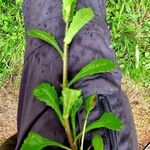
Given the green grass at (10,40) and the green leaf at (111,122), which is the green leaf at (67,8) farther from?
the green grass at (10,40)

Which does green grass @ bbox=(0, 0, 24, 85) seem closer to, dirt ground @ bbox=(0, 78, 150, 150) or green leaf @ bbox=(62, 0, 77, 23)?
dirt ground @ bbox=(0, 78, 150, 150)

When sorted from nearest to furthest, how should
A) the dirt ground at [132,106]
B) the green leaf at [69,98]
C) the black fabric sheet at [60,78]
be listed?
the green leaf at [69,98] → the black fabric sheet at [60,78] → the dirt ground at [132,106]

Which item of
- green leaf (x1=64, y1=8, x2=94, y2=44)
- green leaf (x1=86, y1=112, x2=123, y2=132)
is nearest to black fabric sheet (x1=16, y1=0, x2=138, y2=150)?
green leaf (x1=86, y1=112, x2=123, y2=132)

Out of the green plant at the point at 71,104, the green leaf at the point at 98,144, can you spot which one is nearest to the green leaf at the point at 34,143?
the green plant at the point at 71,104

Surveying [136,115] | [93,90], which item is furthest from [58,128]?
[136,115]

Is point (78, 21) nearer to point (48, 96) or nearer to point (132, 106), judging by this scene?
point (48, 96)

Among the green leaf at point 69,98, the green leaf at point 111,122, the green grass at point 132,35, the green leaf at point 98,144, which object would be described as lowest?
the green leaf at point 98,144

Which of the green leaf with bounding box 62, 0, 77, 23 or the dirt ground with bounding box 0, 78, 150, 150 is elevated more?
the green leaf with bounding box 62, 0, 77, 23
